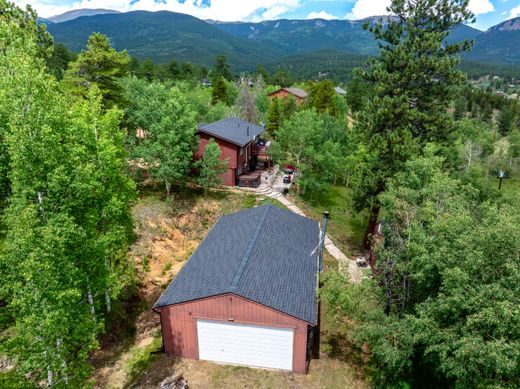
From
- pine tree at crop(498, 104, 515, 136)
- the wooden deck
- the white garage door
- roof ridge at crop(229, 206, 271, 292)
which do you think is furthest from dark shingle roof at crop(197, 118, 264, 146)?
pine tree at crop(498, 104, 515, 136)

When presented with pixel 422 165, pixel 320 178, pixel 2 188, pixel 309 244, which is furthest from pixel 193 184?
pixel 422 165

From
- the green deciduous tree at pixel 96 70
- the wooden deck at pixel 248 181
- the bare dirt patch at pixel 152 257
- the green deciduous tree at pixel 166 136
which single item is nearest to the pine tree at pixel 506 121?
the wooden deck at pixel 248 181

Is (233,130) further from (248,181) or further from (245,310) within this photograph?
(245,310)

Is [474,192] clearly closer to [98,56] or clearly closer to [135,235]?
[135,235]

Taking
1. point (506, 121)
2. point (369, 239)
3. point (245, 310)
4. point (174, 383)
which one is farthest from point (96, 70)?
point (506, 121)

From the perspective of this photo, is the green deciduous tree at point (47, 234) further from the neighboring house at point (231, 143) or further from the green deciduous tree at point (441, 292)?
the neighboring house at point (231, 143)
